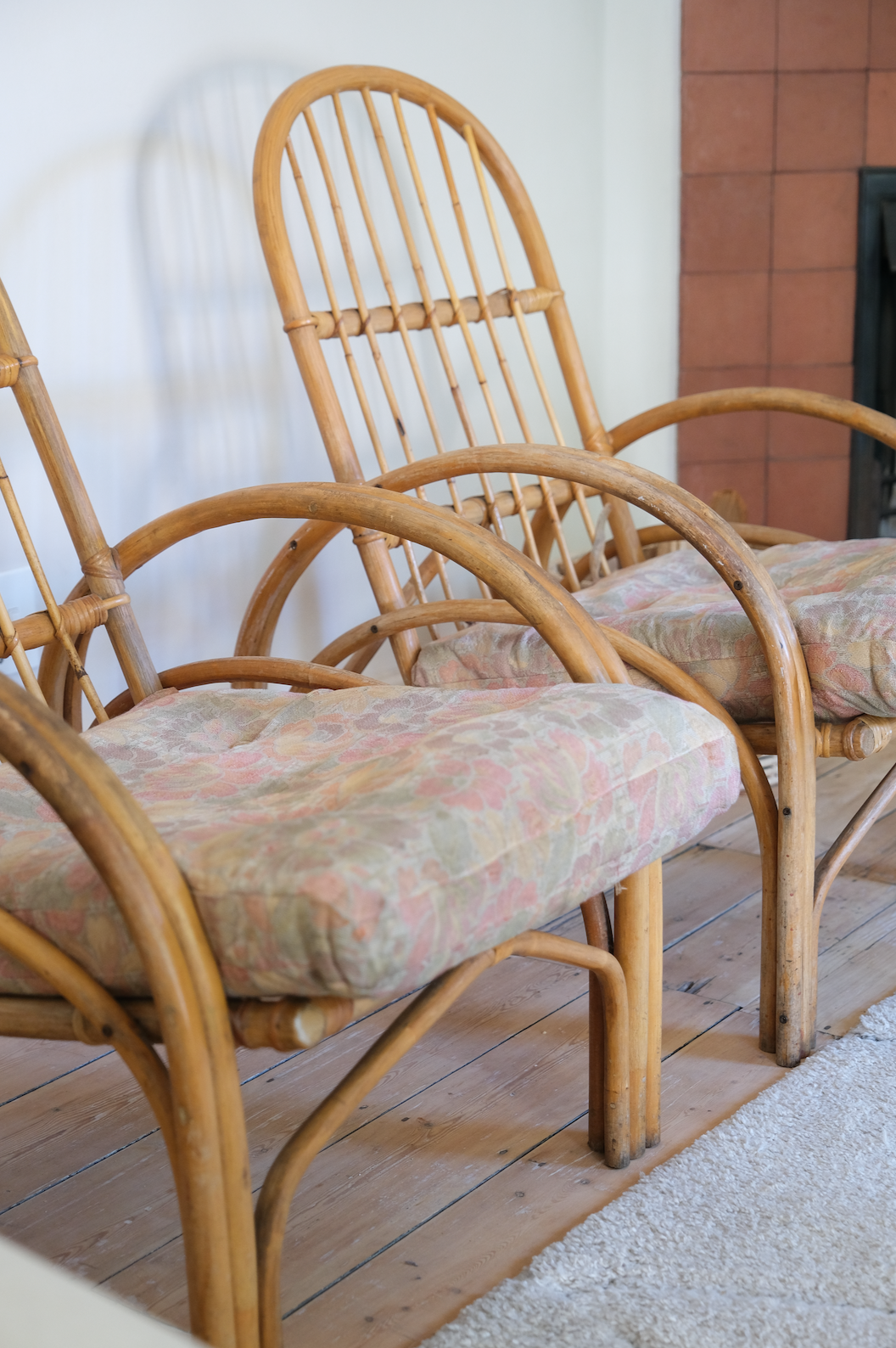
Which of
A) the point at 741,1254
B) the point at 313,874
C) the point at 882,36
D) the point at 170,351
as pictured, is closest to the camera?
the point at 313,874

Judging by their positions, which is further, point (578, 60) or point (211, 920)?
point (578, 60)

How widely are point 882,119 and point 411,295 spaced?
3.38 ft

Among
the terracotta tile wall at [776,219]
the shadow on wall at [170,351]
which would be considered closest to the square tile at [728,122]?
the terracotta tile wall at [776,219]

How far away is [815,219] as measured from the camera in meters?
2.52

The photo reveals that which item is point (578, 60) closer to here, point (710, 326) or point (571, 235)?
point (571, 235)

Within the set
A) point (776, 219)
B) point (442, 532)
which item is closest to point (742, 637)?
point (442, 532)

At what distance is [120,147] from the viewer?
169 centimetres

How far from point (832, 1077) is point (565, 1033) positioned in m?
0.26

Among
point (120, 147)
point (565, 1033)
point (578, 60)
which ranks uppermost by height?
point (578, 60)

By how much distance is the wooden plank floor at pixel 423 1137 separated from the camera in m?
0.95

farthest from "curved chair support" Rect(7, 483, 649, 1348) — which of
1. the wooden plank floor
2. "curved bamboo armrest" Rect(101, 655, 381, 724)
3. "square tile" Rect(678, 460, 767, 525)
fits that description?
"square tile" Rect(678, 460, 767, 525)

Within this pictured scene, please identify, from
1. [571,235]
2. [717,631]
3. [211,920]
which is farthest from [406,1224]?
[571,235]

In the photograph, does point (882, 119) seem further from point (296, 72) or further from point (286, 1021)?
point (286, 1021)

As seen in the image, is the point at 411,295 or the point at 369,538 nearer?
the point at 369,538
